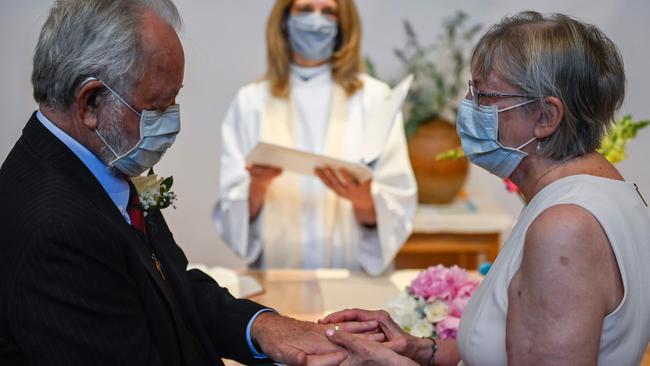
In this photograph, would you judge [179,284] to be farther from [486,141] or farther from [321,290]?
[321,290]

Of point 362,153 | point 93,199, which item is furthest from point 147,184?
point 362,153

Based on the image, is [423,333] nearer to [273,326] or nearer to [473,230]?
[273,326]

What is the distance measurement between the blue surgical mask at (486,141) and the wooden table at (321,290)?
1147 millimetres

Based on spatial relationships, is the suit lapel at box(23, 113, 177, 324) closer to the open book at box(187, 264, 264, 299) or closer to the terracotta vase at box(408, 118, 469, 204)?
the open book at box(187, 264, 264, 299)

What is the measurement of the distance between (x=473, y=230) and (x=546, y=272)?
294 cm

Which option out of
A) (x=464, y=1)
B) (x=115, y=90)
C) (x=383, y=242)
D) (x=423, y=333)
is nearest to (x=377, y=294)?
(x=383, y=242)

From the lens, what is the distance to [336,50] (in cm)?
421

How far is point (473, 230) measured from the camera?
15.3 feet

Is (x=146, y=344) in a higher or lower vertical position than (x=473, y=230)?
higher

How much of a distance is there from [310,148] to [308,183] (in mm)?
182

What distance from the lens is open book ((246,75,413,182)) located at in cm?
354

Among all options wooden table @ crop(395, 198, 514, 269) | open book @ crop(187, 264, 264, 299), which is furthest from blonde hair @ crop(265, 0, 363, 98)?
open book @ crop(187, 264, 264, 299)

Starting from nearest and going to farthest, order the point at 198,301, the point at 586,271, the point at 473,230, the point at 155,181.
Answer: the point at 586,271
the point at 155,181
the point at 198,301
the point at 473,230

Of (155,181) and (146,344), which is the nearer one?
(146,344)
